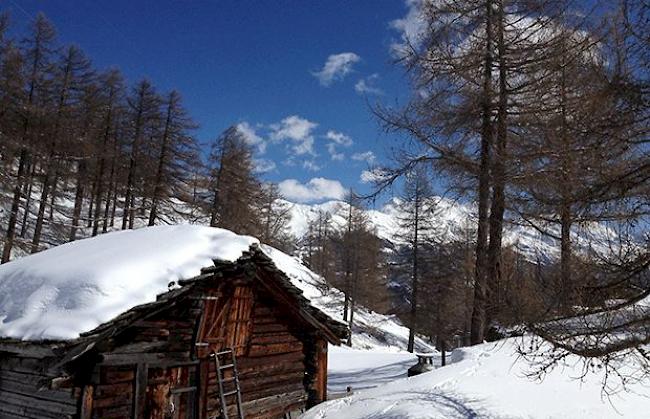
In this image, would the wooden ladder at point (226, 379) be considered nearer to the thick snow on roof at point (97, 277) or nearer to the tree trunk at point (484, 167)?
the thick snow on roof at point (97, 277)

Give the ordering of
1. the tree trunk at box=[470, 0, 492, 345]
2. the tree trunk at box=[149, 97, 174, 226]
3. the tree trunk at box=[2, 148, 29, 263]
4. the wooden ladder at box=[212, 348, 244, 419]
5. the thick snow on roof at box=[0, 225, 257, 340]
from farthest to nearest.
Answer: the tree trunk at box=[149, 97, 174, 226] → the tree trunk at box=[2, 148, 29, 263] → the tree trunk at box=[470, 0, 492, 345] → the wooden ladder at box=[212, 348, 244, 419] → the thick snow on roof at box=[0, 225, 257, 340]

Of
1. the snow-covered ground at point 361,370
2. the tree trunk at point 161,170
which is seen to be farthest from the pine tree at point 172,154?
the snow-covered ground at point 361,370

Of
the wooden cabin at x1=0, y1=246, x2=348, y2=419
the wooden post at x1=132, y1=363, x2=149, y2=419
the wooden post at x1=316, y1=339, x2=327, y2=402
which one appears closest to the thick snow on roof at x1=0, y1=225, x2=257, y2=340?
the wooden cabin at x1=0, y1=246, x2=348, y2=419

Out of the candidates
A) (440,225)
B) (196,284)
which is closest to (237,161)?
(440,225)

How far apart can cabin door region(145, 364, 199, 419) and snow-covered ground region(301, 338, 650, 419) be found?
3.08 metres

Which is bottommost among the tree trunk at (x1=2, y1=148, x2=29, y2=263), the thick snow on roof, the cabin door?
the cabin door

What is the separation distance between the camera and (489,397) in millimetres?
9570

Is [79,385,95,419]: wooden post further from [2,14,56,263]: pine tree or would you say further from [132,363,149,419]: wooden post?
[2,14,56,263]: pine tree

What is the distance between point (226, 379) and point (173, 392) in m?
1.34

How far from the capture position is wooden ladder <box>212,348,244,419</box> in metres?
10.1

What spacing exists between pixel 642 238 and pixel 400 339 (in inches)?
1281

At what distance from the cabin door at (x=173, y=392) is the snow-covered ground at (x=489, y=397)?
308 centimetres

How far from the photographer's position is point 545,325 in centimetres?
551

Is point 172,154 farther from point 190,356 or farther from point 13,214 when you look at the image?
point 190,356
